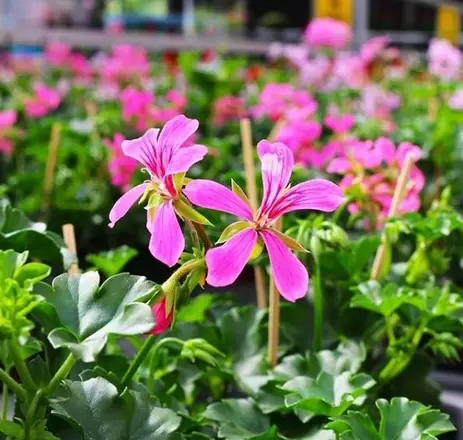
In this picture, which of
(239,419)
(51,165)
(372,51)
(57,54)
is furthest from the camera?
(57,54)

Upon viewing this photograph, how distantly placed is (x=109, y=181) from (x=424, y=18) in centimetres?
354

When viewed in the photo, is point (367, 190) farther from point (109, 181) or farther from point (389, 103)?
point (389, 103)

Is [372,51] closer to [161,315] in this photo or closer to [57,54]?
[57,54]

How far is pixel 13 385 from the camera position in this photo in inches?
22.4

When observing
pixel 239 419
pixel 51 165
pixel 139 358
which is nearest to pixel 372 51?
pixel 51 165

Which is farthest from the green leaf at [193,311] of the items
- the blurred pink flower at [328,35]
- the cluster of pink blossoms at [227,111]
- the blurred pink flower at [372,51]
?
the blurred pink flower at [328,35]

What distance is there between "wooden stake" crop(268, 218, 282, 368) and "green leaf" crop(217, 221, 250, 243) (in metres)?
0.24

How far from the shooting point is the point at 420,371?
2.89ft

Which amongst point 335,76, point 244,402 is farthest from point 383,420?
point 335,76

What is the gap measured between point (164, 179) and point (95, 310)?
10 centimetres

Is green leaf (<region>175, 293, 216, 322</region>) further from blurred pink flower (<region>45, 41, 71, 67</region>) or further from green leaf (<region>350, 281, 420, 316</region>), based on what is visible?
blurred pink flower (<region>45, 41, 71, 67</region>)

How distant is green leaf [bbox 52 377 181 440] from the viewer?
563 mm

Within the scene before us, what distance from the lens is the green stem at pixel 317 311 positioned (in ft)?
2.72

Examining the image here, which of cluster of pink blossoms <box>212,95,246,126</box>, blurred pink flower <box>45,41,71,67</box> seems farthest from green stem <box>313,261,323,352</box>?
blurred pink flower <box>45,41,71,67</box>
